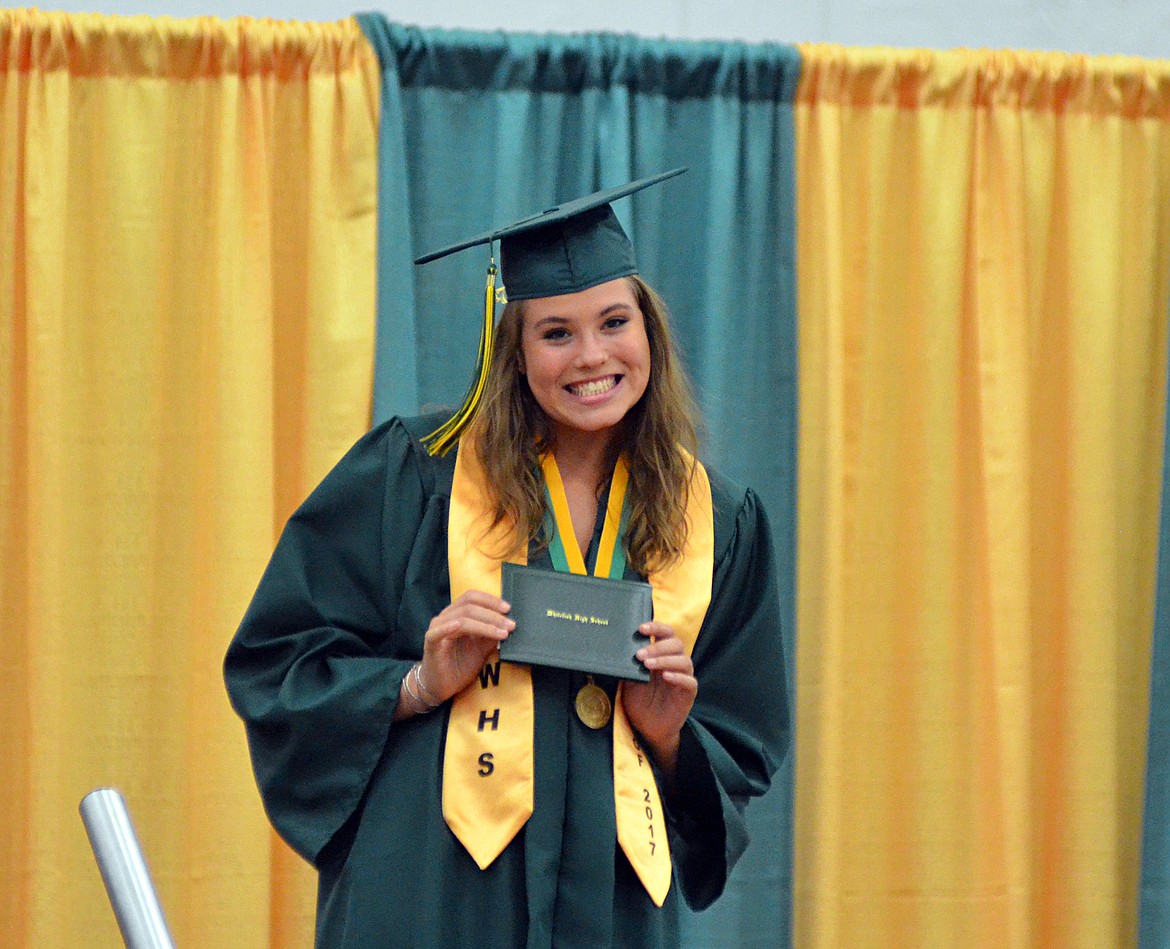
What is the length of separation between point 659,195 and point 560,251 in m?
1.37

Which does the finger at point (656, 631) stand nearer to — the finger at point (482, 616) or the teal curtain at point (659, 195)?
the finger at point (482, 616)

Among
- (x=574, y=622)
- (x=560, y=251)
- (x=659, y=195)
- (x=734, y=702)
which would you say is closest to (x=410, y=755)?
(x=574, y=622)

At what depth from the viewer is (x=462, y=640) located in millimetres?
1996

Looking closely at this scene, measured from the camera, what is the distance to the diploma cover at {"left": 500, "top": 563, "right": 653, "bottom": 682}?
1956 millimetres

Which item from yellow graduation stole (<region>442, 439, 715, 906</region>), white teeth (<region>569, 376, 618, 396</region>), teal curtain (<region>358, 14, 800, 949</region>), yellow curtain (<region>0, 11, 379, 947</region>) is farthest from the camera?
teal curtain (<region>358, 14, 800, 949</region>)

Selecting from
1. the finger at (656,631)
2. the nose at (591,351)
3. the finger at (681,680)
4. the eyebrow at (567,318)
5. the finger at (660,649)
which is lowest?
the finger at (681,680)

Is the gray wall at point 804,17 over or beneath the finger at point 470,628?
over

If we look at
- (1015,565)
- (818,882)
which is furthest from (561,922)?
(1015,565)

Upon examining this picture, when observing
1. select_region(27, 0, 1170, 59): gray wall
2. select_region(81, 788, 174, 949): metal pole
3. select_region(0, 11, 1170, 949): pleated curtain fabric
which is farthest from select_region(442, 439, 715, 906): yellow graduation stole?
select_region(27, 0, 1170, 59): gray wall

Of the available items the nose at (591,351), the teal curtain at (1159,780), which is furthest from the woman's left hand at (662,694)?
the teal curtain at (1159,780)

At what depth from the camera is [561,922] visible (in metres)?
2.01

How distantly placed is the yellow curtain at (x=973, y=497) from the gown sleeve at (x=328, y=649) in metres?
1.56

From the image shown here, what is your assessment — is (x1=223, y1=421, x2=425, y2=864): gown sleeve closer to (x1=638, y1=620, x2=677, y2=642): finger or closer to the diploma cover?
the diploma cover

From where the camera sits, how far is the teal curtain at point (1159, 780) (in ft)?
11.5
